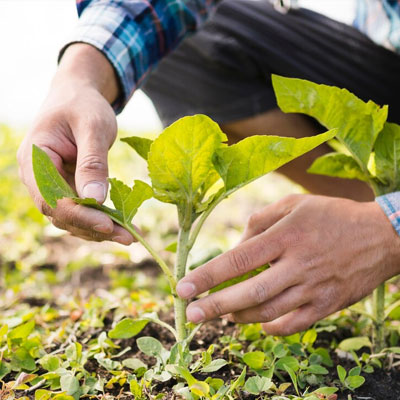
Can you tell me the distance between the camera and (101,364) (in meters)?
1.25

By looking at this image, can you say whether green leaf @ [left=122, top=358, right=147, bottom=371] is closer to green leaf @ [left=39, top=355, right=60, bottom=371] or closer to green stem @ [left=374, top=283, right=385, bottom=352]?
green leaf @ [left=39, top=355, right=60, bottom=371]

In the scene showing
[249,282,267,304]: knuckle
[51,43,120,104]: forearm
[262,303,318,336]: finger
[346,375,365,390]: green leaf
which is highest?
[51,43,120,104]: forearm

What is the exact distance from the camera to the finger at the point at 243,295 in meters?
1.18

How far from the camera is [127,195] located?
115 centimetres

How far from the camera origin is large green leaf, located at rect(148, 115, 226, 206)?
1052 millimetres

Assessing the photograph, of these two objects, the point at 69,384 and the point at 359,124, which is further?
the point at 359,124

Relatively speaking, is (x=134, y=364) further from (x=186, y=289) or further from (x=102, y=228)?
(x=102, y=228)

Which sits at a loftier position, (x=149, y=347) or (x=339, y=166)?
(x=339, y=166)

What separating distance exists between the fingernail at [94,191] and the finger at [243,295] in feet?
1.10

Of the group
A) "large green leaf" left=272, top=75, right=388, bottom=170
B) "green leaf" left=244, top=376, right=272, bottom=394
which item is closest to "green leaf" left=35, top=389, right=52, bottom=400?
"green leaf" left=244, top=376, right=272, bottom=394

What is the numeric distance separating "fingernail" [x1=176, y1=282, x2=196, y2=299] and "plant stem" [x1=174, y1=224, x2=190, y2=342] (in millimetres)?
52

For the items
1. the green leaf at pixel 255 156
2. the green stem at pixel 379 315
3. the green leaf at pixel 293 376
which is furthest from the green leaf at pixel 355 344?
the green leaf at pixel 255 156

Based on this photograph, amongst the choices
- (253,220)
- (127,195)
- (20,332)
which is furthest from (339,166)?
(20,332)

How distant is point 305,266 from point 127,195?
468 millimetres
